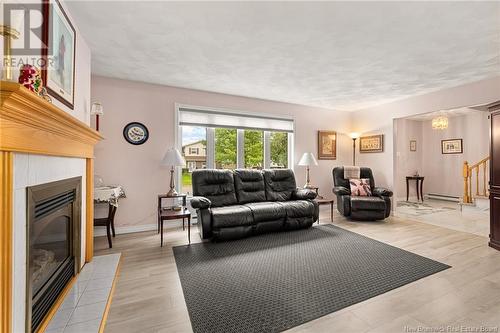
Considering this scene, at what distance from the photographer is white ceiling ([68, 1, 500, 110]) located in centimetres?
197

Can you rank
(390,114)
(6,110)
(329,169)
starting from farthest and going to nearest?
(329,169) → (390,114) → (6,110)

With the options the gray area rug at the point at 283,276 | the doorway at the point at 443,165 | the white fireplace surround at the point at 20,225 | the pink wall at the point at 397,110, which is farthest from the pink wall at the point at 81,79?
the doorway at the point at 443,165

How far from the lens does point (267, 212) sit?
3320 millimetres

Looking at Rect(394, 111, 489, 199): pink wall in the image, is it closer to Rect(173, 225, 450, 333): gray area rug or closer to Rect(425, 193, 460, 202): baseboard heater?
Rect(425, 193, 460, 202): baseboard heater

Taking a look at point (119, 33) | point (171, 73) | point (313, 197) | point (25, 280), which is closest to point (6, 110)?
point (25, 280)

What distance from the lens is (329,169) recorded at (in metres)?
5.42

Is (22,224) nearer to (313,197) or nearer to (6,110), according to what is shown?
(6,110)

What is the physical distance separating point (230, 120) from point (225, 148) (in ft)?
1.78

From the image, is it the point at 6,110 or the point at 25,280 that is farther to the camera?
the point at 25,280

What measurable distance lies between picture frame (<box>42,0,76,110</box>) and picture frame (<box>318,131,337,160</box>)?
178 inches

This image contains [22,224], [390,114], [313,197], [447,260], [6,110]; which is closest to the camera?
[6,110]

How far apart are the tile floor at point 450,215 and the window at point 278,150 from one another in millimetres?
2583

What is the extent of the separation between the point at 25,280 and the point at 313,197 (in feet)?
11.5

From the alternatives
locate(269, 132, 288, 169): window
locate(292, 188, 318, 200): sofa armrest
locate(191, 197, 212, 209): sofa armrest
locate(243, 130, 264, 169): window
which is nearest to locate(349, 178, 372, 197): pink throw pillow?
locate(292, 188, 318, 200): sofa armrest
